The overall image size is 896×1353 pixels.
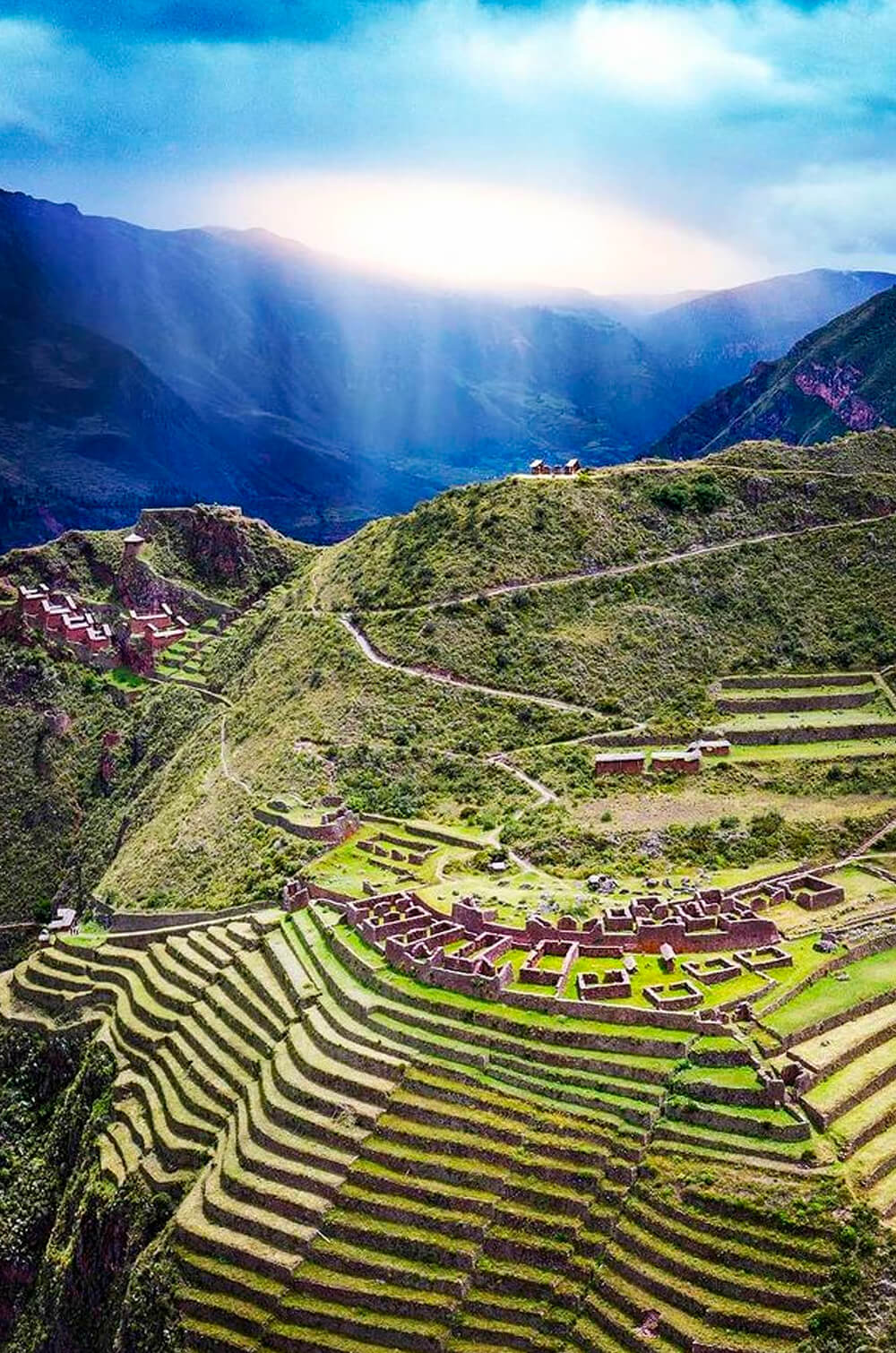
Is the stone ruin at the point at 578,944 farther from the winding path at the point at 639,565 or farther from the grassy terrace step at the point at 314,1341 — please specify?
the winding path at the point at 639,565

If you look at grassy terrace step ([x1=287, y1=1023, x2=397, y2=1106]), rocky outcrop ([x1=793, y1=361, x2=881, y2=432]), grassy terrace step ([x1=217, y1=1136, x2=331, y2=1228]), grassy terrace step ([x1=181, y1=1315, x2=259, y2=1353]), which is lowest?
grassy terrace step ([x1=181, y1=1315, x2=259, y2=1353])

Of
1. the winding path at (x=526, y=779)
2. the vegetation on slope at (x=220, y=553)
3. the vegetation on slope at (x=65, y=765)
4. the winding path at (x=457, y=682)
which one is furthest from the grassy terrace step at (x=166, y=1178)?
the vegetation on slope at (x=220, y=553)

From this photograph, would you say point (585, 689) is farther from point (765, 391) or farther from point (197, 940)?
point (765, 391)

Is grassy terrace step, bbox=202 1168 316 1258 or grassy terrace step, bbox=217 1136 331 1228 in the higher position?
grassy terrace step, bbox=217 1136 331 1228

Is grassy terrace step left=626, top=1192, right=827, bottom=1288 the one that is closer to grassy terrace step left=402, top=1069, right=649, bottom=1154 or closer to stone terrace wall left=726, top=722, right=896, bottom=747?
grassy terrace step left=402, top=1069, right=649, bottom=1154

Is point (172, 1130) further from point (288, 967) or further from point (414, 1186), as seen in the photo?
point (414, 1186)

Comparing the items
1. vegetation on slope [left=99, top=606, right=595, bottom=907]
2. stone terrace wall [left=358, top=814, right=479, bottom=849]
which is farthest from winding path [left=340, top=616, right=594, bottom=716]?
stone terrace wall [left=358, top=814, right=479, bottom=849]
